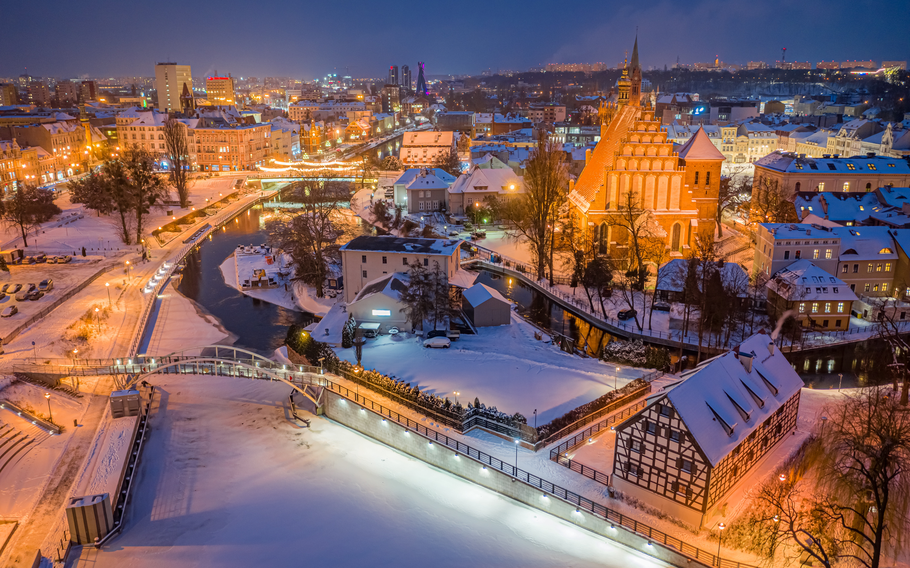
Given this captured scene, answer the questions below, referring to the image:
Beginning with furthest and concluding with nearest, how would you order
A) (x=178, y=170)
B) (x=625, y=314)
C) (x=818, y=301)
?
(x=178, y=170) < (x=625, y=314) < (x=818, y=301)

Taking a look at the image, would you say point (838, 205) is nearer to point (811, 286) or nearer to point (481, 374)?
point (811, 286)

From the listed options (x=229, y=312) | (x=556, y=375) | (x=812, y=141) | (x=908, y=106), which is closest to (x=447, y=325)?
(x=556, y=375)

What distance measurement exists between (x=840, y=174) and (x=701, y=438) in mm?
52093

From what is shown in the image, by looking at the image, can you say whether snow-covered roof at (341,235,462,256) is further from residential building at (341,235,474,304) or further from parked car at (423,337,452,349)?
parked car at (423,337,452,349)

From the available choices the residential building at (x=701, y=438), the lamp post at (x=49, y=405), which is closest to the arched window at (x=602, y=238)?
the residential building at (x=701, y=438)

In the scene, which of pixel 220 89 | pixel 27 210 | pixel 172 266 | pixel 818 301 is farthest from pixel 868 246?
pixel 220 89

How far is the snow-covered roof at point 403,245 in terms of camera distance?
38.8m

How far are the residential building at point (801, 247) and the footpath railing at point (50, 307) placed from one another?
4261cm

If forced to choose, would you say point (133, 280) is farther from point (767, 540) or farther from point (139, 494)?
point (767, 540)

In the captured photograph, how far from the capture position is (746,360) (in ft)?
71.2

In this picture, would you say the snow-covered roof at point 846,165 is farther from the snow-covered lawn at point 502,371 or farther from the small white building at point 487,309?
the snow-covered lawn at point 502,371

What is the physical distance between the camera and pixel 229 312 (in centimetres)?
4200

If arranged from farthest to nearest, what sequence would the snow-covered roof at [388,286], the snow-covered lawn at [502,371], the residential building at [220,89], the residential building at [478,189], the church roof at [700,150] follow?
the residential building at [220,89], the residential building at [478,189], the church roof at [700,150], the snow-covered roof at [388,286], the snow-covered lawn at [502,371]

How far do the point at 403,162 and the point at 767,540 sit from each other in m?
82.8
